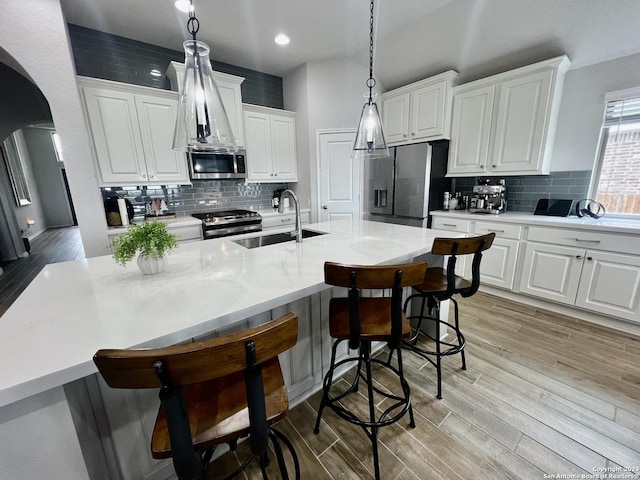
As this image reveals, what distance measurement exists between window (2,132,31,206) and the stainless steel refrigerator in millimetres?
8185

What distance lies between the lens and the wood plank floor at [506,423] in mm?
1300

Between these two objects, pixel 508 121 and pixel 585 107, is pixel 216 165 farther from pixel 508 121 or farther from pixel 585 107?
pixel 585 107

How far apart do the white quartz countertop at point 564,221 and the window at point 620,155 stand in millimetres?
193

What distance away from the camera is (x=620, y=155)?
8.62 ft

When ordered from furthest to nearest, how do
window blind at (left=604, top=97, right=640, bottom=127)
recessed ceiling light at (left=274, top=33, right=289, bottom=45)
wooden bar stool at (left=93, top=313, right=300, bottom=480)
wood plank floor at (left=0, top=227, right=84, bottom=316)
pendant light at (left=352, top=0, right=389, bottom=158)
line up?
1. wood plank floor at (left=0, top=227, right=84, bottom=316)
2. recessed ceiling light at (left=274, top=33, right=289, bottom=45)
3. window blind at (left=604, top=97, right=640, bottom=127)
4. pendant light at (left=352, top=0, right=389, bottom=158)
5. wooden bar stool at (left=93, top=313, right=300, bottom=480)

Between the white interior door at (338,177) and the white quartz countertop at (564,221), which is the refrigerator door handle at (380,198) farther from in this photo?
the white quartz countertop at (564,221)

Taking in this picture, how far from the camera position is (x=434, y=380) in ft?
6.05

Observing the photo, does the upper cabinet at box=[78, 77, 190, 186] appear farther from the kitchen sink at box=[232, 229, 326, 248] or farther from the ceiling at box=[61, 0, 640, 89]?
the kitchen sink at box=[232, 229, 326, 248]

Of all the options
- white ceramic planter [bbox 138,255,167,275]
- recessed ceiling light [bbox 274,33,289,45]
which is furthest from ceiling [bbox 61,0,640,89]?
white ceramic planter [bbox 138,255,167,275]

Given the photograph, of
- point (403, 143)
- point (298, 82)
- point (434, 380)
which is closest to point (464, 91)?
point (403, 143)

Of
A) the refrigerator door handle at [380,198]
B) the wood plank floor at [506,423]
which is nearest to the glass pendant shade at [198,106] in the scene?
the wood plank floor at [506,423]

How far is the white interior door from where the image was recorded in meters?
3.82

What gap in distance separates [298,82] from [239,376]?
3.98 meters

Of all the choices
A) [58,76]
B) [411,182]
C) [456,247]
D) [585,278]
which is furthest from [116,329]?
[585,278]
